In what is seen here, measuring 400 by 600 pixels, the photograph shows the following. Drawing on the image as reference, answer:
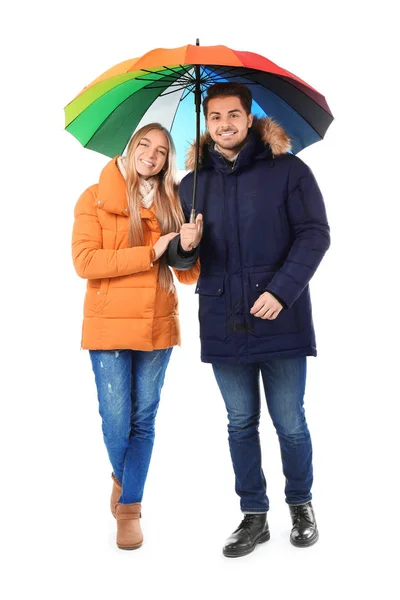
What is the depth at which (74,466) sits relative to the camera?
12.9ft

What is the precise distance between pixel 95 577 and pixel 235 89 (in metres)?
1.97

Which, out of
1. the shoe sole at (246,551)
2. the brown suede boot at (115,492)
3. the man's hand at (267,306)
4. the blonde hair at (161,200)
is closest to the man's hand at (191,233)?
the blonde hair at (161,200)

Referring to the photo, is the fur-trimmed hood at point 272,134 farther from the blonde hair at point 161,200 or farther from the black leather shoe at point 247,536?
the black leather shoe at point 247,536

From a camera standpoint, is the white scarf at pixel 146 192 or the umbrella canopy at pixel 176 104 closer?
the umbrella canopy at pixel 176 104

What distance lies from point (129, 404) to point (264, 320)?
0.68 meters

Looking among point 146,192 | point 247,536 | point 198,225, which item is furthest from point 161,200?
point 247,536

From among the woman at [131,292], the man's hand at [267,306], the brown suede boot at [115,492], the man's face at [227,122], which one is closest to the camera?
the man's hand at [267,306]

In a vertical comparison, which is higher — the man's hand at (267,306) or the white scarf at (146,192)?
the white scarf at (146,192)

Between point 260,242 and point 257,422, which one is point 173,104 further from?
point 257,422

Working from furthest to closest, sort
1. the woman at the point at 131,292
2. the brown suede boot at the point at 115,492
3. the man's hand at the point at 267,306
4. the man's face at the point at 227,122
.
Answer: the brown suede boot at the point at 115,492, the woman at the point at 131,292, the man's face at the point at 227,122, the man's hand at the point at 267,306

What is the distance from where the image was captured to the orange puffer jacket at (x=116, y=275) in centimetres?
295

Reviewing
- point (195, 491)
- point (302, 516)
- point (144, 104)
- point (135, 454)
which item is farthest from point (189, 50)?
point (195, 491)

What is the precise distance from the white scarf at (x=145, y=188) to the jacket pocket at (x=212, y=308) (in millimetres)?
395

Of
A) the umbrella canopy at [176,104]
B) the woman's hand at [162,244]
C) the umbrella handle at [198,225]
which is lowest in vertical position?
the woman's hand at [162,244]
